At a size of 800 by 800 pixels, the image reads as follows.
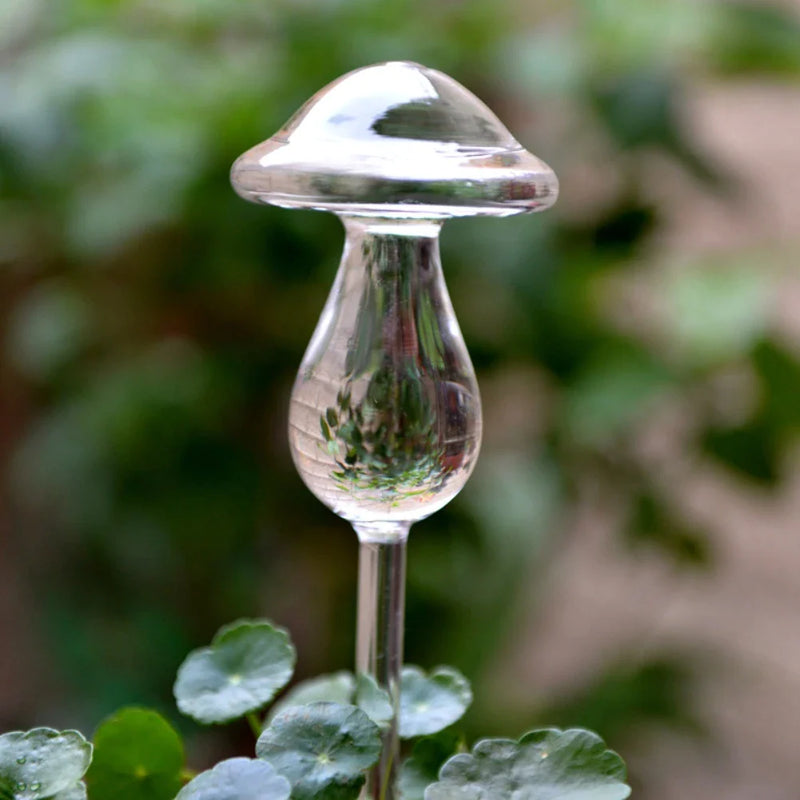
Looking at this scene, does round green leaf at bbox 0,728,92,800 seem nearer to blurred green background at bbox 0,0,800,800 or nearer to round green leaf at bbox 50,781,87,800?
round green leaf at bbox 50,781,87,800

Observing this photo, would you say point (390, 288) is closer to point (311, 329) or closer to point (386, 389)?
point (386, 389)

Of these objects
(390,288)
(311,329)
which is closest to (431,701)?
(390,288)

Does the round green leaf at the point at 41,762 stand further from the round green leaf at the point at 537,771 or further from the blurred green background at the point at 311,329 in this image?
the blurred green background at the point at 311,329

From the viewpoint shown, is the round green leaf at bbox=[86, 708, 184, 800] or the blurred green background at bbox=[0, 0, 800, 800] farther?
the blurred green background at bbox=[0, 0, 800, 800]

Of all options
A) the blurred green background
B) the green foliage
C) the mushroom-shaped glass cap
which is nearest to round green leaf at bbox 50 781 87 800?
the green foliage

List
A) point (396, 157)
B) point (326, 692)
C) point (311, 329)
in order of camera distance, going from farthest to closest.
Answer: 1. point (311, 329)
2. point (326, 692)
3. point (396, 157)

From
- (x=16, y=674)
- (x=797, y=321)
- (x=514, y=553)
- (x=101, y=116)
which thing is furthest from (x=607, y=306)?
(x=16, y=674)
